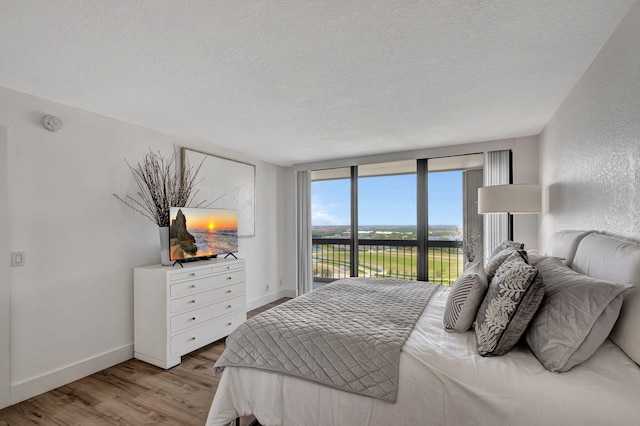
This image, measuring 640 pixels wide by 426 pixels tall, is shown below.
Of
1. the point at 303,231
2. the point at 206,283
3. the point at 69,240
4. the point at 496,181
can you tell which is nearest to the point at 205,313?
the point at 206,283

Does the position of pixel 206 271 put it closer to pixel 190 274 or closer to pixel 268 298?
pixel 190 274

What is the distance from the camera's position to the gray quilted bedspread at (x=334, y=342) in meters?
1.48

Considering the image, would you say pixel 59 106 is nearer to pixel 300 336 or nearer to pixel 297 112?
→ pixel 297 112

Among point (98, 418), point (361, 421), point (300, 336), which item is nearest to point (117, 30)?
point (300, 336)

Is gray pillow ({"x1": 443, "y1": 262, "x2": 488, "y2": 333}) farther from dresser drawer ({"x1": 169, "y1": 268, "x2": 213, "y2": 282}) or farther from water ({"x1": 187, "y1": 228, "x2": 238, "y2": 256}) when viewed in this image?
water ({"x1": 187, "y1": 228, "x2": 238, "y2": 256})

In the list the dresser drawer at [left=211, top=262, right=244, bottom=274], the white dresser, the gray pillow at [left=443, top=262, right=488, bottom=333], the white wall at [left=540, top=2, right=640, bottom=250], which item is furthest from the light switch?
the white wall at [left=540, top=2, right=640, bottom=250]

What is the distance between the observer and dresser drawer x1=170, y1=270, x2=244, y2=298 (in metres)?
2.89

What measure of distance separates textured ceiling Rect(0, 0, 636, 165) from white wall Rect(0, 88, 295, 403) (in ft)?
0.88

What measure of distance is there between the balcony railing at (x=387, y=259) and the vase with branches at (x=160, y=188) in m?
2.67

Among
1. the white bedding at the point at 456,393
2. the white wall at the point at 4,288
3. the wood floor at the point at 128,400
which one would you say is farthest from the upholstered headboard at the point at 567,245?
the white wall at the point at 4,288

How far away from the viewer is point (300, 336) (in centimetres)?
172

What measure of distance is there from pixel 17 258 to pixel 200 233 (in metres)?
1.47

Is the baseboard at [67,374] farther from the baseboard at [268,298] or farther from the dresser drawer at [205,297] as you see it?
the baseboard at [268,298]

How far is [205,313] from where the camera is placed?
3.18m
